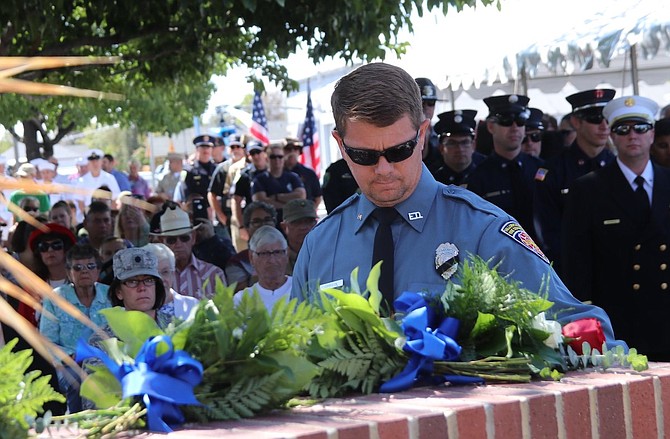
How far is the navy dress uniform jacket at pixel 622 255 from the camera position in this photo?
6312 mm

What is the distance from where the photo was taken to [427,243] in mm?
3338

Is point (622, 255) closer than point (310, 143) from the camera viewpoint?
Yes

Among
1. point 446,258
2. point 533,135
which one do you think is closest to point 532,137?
point 533,135

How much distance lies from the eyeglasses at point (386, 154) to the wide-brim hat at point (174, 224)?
18.3ft

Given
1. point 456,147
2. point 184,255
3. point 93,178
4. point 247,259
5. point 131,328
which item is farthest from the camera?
point 93,178

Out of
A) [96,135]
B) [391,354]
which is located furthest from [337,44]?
[96,135]

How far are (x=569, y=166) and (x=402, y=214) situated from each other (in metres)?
4.73

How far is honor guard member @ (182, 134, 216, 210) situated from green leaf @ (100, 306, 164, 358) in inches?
541

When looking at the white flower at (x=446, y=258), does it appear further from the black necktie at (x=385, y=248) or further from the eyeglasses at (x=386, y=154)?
the eyeglasses at (x=386, y=154)

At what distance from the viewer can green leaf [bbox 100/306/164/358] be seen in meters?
2.17

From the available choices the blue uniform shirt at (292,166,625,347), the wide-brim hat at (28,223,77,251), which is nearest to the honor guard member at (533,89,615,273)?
the wide-brim hat at (28,223,77,251)

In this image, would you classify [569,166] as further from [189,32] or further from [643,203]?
[189,32]

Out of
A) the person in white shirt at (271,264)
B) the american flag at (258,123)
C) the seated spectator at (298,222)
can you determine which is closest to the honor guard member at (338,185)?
the seated spectator at (298,222)

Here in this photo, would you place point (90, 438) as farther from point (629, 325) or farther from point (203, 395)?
point (629, 325)
